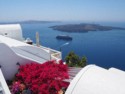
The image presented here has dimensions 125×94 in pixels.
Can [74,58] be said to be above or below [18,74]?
below

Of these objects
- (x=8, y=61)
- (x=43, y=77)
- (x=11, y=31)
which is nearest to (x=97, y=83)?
(x=43, y=77)

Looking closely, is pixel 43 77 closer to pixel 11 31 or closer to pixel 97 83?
pixel 97 83

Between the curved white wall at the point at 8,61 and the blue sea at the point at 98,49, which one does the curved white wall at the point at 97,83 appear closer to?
the curved white wall at the point at 8,61

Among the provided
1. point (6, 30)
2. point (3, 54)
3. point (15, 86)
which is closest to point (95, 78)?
point (15, 86)

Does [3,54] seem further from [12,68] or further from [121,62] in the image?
[121,62]

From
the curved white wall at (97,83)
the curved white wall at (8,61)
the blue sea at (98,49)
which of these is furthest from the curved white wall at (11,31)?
the blue sea at (98,49)

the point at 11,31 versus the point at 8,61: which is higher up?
the point at 8,61

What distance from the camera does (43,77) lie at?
958cm

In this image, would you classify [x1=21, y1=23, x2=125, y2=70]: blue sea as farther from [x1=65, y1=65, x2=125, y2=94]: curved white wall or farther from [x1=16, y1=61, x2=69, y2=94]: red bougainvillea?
[x1=65, y1=65, x2=125, y2=94]: curved white wall

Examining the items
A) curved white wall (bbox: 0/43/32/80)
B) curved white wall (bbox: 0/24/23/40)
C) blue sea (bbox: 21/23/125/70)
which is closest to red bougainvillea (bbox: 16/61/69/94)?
curved white wall (bbox: 0/43/32/80)

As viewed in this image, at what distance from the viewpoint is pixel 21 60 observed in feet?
37.5

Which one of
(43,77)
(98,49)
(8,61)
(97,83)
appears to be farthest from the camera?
(98,49)

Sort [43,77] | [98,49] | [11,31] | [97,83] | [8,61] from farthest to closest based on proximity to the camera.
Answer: [98,49] < [11,31] < [8,61] < [43,77] < [97,83]

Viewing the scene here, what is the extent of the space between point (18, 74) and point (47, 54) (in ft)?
14.5
